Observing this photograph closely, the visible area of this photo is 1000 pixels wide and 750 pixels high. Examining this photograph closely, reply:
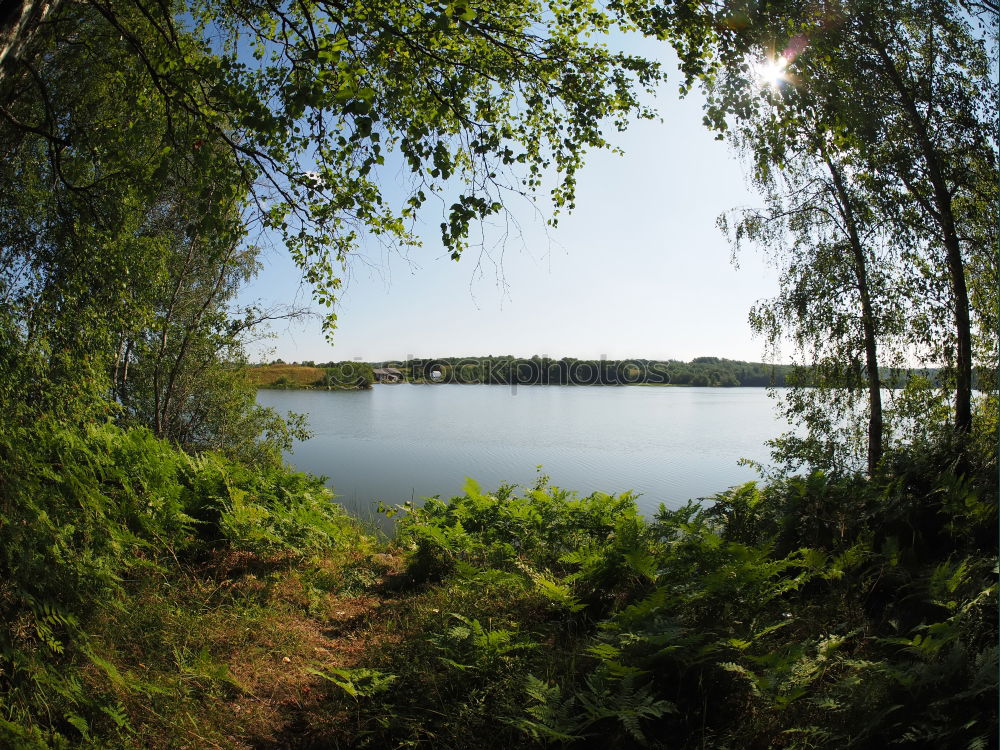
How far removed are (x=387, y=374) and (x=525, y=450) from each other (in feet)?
137

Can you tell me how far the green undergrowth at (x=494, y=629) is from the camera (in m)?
2.46

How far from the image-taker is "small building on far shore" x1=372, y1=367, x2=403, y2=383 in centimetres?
5912

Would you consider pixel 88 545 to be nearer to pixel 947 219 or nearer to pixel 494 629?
pixel 494 629

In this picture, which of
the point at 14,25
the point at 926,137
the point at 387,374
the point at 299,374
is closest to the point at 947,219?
the point at 926,137

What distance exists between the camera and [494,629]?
3.82 meters

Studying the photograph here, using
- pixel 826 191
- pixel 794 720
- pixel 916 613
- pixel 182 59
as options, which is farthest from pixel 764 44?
pixel 826 191

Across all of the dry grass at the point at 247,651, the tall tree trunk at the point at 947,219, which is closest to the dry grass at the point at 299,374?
the dry grass at the point at 247,651

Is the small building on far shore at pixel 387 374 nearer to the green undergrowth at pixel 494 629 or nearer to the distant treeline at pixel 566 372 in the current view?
the distant treeline at pixel 566 372

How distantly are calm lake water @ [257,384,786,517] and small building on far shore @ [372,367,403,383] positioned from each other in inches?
703

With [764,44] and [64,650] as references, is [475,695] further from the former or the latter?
[764,44]

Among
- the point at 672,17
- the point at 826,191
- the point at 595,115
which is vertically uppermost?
the point at 826,191

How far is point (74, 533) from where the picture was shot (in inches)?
131

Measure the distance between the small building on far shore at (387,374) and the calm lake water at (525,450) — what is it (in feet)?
58.5

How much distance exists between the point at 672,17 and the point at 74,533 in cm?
549
